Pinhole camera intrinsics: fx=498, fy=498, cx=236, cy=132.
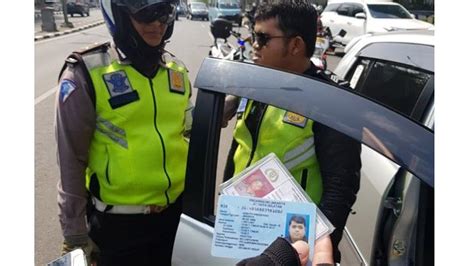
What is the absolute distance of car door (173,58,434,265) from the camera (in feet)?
4.00

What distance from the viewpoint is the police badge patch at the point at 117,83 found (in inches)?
67.1

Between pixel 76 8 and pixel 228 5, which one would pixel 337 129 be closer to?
pixel 228 5

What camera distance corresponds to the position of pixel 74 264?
4.50ft

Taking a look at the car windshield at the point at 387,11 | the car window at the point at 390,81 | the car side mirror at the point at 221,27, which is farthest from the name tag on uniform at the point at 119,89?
the car windshield at the point at 387,11

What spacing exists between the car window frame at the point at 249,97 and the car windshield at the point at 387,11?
14078 mm

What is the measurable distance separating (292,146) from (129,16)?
2.48ft

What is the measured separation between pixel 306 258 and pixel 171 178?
72cm

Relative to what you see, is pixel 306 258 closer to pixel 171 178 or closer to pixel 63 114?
pixel 171 178

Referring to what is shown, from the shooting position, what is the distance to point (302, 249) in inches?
48.6

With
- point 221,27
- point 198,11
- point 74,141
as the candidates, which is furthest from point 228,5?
point 74,141

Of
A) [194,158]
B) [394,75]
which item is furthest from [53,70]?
[194,158]

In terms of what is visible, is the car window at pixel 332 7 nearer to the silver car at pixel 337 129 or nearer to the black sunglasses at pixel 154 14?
the silver car at pixel 337 129

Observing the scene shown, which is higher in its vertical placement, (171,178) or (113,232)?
(171,178)

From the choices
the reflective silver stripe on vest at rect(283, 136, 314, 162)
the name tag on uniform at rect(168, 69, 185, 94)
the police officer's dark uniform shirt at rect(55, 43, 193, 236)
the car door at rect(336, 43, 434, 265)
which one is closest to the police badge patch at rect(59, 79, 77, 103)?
the police officer's dark uniform shirt at rect(55, 43, 193, 236)
